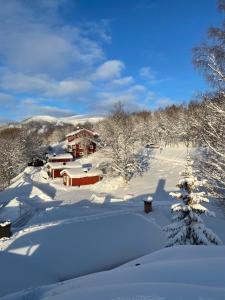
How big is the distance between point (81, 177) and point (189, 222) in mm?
33411

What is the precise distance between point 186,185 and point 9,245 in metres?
8.31

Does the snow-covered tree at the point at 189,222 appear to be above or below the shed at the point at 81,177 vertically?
above

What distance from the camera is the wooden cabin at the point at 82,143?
230 feet

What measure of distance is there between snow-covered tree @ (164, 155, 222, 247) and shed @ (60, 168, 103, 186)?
107 feet

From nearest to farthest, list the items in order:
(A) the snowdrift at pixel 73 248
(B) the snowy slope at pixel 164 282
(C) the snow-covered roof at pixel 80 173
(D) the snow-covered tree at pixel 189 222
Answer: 1. (B) the snowy slope at pixel 164 282
2. (D) the snow-covered tree at pixel 189 222
3. (A) the snowdrift at pixel 73 248
4. (C) the snow-covered roof at pixel 80 173

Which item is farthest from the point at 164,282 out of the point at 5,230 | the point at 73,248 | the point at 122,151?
the point at 122,151

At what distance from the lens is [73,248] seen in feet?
51.0

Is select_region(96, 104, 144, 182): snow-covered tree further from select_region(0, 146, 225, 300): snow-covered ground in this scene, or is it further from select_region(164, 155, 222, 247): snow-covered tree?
select_region(164, 155, 222, 247): snow-covered tree

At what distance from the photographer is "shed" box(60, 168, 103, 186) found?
45.8 metres

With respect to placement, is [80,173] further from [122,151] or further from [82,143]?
[82,143]

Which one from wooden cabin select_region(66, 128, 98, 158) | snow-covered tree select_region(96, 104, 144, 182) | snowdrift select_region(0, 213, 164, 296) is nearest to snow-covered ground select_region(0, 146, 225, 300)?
snowdrift select_region(0, 213, 164, 296)

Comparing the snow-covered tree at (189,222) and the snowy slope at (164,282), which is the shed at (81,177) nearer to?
the snow-covered tree at (189,222)

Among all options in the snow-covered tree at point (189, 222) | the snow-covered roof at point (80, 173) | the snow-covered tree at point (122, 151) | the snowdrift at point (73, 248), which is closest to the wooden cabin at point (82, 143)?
the snow-covered roof at point (80, 173)

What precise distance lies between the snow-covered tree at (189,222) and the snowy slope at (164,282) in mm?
4507
